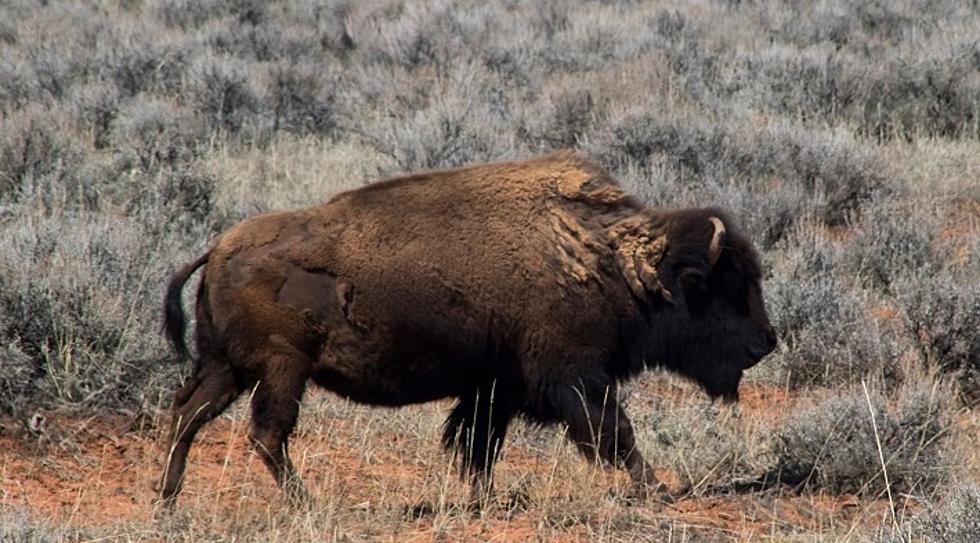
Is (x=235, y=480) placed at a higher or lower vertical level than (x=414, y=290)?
lower

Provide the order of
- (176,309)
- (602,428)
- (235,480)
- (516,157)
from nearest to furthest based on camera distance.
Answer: (602,428)
(176,309)
(235,480)
(516,157)

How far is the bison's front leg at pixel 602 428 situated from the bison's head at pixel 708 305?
44cm

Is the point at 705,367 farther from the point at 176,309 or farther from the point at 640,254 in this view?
the point at 176,309

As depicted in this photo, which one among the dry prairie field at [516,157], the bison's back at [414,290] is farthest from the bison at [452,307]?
the dry prairie field at [516,157]

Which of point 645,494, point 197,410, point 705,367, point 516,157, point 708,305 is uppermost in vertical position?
point 708,305

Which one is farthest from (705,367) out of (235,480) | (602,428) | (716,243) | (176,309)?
(176,309)

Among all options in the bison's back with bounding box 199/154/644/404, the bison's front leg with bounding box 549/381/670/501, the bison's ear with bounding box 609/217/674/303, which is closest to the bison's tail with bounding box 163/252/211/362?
the bison's back with bounding box 199/154/644/404

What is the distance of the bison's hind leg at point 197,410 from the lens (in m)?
6.07

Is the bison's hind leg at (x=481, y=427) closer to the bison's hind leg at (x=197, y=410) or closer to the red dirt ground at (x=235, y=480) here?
the red dirt ground at (x=235, y=480)

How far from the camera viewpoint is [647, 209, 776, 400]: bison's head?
6.40 metres

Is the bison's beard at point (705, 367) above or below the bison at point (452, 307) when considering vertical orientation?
below

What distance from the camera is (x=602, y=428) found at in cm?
604

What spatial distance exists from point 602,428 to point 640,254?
2.65 ft

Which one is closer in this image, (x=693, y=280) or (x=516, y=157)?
(x=693, y=280)
